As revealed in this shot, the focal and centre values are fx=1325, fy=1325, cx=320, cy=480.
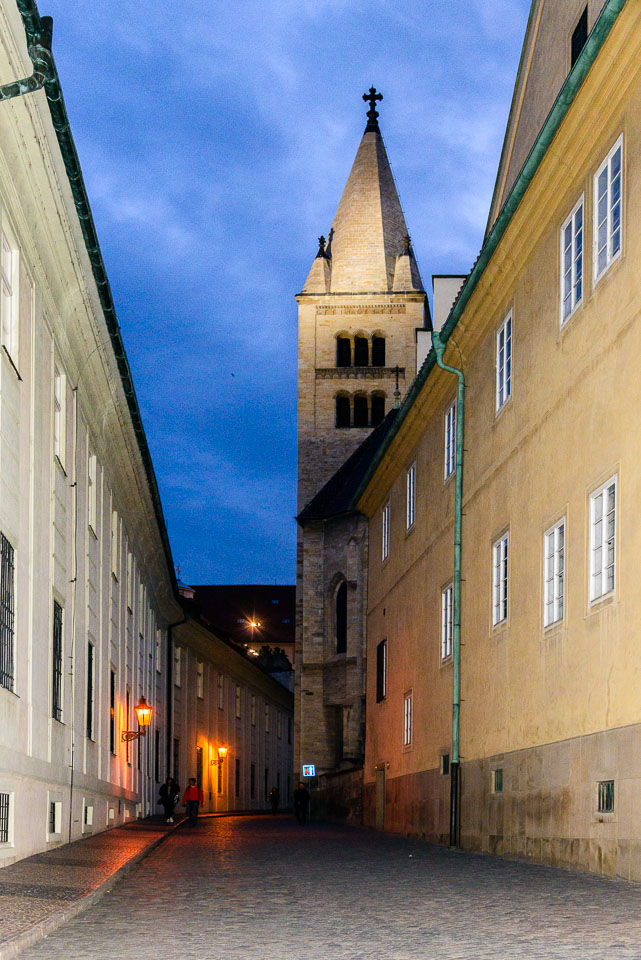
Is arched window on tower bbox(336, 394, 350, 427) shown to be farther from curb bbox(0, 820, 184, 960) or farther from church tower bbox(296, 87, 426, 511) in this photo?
curb bbox(0, 820, 184, 960)

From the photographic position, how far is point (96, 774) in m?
23.7

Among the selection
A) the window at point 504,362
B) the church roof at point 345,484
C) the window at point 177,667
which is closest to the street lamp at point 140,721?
the window at point 504,362

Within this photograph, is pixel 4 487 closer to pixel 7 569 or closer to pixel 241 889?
pixel 7 569

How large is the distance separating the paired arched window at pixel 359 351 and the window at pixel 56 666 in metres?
55.3

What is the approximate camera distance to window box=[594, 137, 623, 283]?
14.4 metres

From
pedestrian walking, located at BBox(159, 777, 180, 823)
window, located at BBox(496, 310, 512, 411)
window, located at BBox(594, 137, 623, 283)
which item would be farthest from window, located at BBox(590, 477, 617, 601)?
pedestrian walking, located at BBox(159, 777, 180, 823)

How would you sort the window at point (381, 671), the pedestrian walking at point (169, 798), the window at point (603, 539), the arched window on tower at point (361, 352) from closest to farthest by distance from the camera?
1. the window at point (603, 539)
2. the window at point (381, 671)
3. the pedestrian walking at point (169, 798)
4. the arched window on tower at point (361, 352)

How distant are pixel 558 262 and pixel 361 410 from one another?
5605 cm

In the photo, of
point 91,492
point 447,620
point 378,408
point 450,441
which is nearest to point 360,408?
point 378,408

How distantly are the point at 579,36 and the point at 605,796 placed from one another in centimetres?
1127

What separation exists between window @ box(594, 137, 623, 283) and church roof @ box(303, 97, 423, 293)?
6076cm

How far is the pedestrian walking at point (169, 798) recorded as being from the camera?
34644 millimetres

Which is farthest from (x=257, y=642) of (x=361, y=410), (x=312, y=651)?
(x=312, y=651)

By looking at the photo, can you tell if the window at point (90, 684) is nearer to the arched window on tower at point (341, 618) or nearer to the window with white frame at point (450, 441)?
the window with white frame at point (450, 441)
